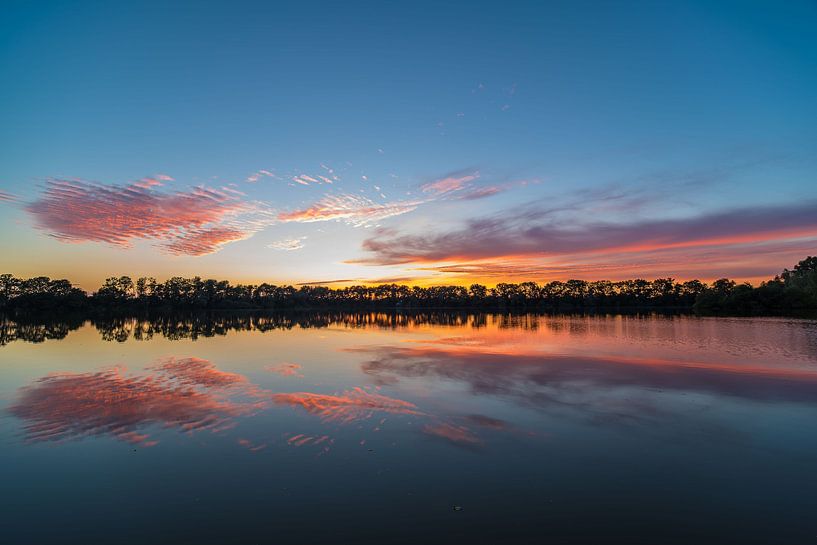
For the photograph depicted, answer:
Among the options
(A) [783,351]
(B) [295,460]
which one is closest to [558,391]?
(B) [295,460]

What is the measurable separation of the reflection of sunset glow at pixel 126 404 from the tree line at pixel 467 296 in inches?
4044

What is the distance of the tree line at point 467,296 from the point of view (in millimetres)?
94250

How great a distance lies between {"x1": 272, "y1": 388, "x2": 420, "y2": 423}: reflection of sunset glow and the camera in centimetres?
1226

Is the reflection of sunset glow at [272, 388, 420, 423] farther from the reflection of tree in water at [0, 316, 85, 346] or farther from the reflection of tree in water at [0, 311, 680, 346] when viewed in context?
the reflection of tree in water at [0, 316, 85, 346]

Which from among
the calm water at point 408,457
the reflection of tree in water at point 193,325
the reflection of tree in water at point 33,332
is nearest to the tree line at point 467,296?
the reflection of tree in water at point 193,325

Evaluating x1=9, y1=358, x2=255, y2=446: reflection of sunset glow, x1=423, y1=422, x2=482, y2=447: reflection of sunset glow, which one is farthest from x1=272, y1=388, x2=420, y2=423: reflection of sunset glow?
x1=9, y1=358, x2=255, y2=446: reflection of sunset glow

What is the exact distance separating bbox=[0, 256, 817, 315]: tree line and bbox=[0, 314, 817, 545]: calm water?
93.9m

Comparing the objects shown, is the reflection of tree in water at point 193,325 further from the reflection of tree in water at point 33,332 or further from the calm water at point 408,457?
the calm water at point 408,457

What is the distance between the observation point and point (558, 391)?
15.4 m

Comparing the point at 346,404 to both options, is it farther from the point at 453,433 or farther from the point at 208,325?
the point at 208,325

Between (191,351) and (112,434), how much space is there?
18.4 metres

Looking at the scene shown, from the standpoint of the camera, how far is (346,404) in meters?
13.5

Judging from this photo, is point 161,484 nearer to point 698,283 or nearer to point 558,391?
point 558,391

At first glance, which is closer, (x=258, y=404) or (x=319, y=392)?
(x=258, y=404)
